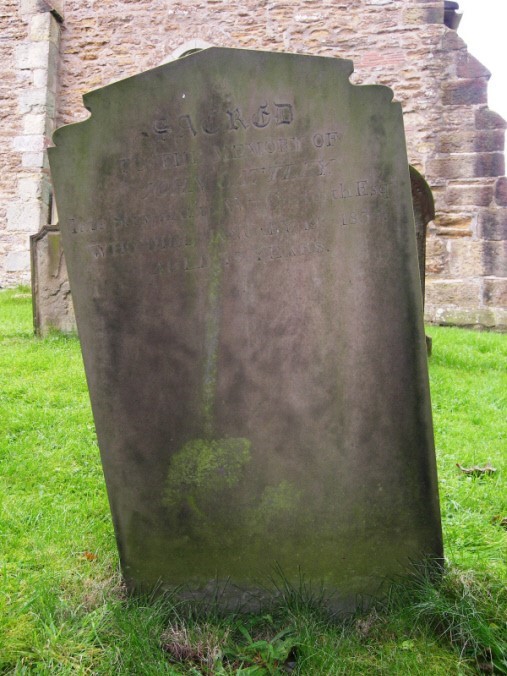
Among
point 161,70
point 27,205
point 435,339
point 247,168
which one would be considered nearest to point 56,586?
point 247,168

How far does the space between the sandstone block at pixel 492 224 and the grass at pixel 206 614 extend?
19.4 feet

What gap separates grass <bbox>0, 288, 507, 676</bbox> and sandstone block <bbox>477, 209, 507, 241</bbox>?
5910 mm

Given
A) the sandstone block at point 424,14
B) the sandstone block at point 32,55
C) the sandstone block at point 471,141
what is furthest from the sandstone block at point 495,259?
the sandstone block at point 32,55

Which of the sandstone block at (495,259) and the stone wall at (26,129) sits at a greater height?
the stone wall at (26,129)

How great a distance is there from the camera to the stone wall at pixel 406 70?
8.24m

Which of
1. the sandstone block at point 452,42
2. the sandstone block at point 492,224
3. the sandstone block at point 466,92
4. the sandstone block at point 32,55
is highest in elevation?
the sandstone block at point 32,55

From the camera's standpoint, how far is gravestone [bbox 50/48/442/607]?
1882 mm

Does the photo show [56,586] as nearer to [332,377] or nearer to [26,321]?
[332,377]

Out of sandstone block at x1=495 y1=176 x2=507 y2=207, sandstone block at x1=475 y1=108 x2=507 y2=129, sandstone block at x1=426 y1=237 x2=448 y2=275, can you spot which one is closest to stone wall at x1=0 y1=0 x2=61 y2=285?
sandstone block at x1=426 y1=237 x2=448 y2=275

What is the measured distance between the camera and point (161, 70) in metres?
1.89

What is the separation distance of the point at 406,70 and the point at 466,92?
95 centimetres

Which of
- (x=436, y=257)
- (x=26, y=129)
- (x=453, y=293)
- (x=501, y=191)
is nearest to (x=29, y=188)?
(x=26, y=129)

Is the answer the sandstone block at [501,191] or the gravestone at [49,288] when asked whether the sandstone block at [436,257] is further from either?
the gravestone at [49,288]

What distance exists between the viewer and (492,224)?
820 cm
